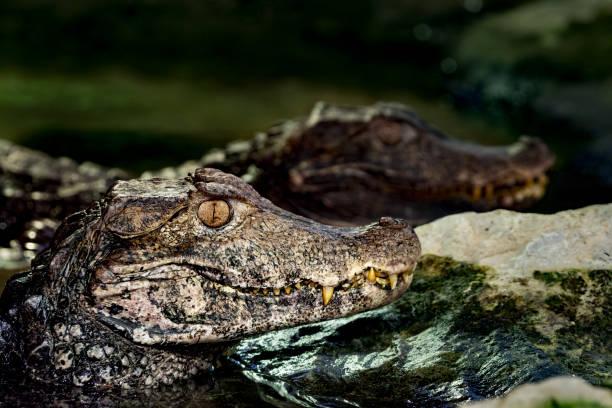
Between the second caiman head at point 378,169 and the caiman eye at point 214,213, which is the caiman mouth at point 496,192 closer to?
the second caiman head at point 378,169

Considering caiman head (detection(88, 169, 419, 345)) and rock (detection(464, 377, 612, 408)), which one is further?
caiman head (detection(88, 169, 419, 345))

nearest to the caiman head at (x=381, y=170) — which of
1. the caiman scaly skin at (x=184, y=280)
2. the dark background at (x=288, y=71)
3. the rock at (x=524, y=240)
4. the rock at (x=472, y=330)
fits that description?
the dark background at (x=288, y=71)

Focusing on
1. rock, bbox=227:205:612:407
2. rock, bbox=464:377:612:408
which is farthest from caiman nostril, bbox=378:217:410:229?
rock, bbox=464:377:612:408

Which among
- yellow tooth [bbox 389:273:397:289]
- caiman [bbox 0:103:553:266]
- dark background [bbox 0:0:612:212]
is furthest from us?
dark background [bbox 0:0:612:212]

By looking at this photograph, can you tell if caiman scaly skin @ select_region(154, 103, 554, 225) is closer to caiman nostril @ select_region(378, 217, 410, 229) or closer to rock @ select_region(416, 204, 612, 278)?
rock @ select_region(416, 204, 612, 278)

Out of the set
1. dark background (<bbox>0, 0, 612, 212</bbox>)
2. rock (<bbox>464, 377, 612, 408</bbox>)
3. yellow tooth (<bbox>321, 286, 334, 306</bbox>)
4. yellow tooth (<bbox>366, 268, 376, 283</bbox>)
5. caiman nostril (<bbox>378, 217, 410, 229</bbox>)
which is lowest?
rock (<bbox>464, 377, 612, 408</bbox>)

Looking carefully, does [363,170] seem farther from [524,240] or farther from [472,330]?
[472,330]
